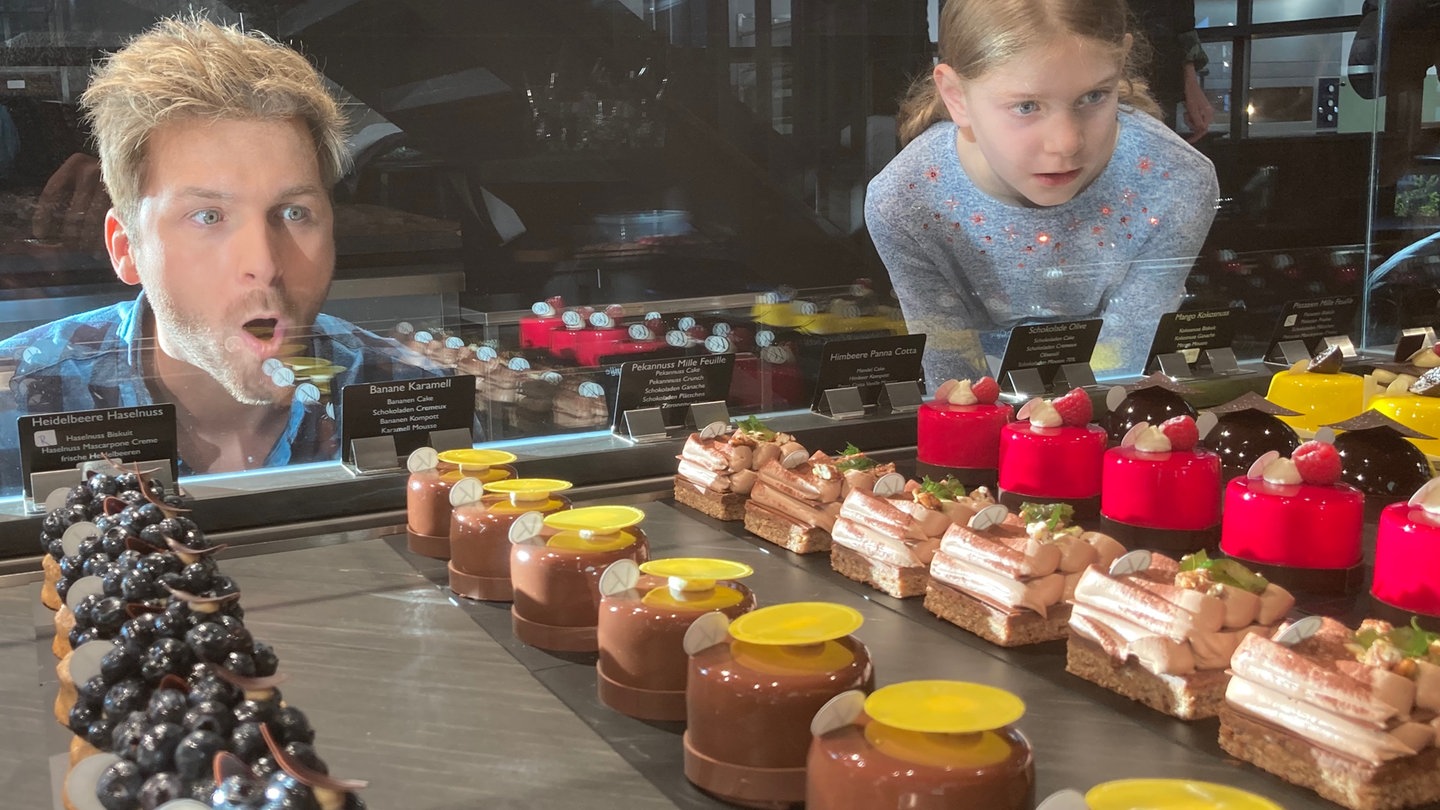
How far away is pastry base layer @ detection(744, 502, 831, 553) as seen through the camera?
3.23m

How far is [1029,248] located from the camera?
198 inches

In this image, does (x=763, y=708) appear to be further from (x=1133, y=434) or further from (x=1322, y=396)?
(x=1322, y=396)

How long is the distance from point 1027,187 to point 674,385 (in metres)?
1.82

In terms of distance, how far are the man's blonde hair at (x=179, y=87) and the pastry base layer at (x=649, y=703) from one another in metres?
2.18

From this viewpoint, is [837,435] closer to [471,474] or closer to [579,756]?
[471,474]

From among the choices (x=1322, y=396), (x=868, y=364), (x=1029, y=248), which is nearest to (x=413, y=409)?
(x=868, y=364)

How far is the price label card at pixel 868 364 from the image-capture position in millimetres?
4137

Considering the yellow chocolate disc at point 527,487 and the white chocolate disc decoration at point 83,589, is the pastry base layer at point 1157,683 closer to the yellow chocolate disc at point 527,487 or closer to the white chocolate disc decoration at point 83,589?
the yellow chocolate disc at point 527,487

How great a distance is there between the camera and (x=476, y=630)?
9.02 ft

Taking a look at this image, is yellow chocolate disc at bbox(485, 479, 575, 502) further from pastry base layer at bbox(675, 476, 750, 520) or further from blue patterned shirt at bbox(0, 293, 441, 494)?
blue patterned shirt at bbox(0, 293, 441, 494)

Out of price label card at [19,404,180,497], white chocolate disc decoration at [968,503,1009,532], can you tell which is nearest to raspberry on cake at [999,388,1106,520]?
white chocolate disc decoration at [968,503,1009,532]

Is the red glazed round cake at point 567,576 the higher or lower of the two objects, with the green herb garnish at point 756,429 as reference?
lower

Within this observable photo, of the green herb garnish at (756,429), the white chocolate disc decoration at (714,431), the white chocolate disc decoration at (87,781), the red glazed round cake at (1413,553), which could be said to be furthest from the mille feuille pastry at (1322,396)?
the white chocolate disc decoration at (87,781)

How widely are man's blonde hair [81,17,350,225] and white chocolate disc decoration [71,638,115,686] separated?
2031mm
